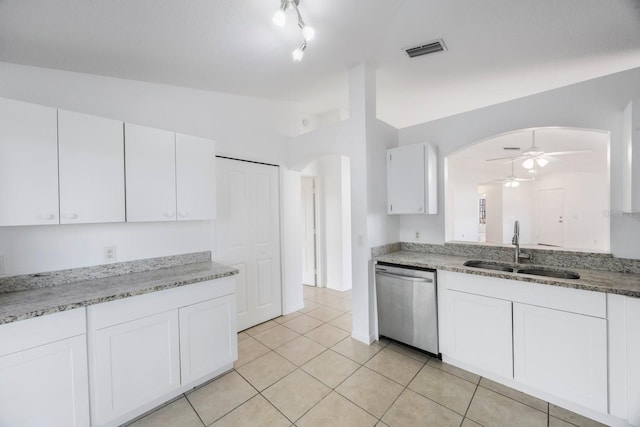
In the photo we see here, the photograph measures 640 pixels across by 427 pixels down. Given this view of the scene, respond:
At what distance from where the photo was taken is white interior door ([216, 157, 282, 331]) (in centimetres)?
291

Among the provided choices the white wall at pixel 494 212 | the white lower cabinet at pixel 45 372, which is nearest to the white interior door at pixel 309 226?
the white lower cabinet at pixel 45 372

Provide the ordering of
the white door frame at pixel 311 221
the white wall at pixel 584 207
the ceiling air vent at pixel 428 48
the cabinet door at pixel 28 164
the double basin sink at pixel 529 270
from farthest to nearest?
the white wall at pixel 584 207, the white door frame at pixel 311 221, the ceiling air vent at pixel 428 48, the double basin sink at pixel 529 270, the cabinet door at pixel 28 164

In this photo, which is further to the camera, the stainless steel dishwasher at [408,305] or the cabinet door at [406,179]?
the cabinet door at [406,179]

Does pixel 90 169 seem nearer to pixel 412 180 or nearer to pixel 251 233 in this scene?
pixel 251 233

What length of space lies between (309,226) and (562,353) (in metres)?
3.62

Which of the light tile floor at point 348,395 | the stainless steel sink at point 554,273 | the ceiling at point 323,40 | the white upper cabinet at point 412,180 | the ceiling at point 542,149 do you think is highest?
the ceiling at point 323,40

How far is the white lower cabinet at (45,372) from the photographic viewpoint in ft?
4.29

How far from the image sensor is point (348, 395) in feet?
6.38

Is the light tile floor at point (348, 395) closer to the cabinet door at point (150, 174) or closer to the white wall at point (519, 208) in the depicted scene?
the cabinet door at point (150, 174)

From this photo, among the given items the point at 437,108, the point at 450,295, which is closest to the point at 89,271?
the point at 450,295

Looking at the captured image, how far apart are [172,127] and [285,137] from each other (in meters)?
1.45

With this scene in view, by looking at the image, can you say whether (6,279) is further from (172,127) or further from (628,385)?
(628,385)

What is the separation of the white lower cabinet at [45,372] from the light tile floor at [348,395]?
0.48 meters

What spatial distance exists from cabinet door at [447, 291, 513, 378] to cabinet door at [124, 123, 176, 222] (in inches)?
107
